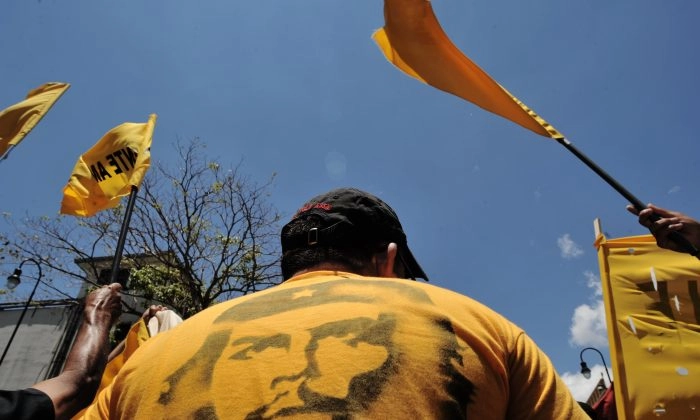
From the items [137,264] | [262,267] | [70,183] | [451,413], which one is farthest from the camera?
[137,264]

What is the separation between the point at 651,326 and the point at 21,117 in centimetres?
653

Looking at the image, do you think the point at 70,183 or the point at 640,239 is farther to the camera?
the point at 70,183

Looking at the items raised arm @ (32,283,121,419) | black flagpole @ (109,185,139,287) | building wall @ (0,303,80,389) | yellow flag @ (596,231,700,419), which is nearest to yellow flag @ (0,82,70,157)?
black flagpole @ (109,185,139,287)

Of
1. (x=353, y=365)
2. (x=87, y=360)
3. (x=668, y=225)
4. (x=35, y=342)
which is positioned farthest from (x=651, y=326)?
(x=35, y=342)

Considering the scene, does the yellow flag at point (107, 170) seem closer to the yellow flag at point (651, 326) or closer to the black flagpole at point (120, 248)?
the black flagpole at point (120, 248)

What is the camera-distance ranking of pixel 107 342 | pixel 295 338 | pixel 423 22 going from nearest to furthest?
pixel 295 338 → pixel 107 342 → pixel 423 22

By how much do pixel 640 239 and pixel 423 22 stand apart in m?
2.50

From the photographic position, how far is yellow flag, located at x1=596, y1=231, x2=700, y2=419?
3211 millimetres

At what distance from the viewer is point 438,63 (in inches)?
133

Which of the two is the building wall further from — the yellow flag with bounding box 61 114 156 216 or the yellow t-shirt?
the yellow t-shirt

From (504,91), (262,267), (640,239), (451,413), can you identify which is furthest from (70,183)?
(262,267)

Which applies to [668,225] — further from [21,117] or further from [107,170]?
[21,117]

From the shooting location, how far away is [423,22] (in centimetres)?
331

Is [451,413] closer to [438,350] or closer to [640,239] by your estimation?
[438,350]
